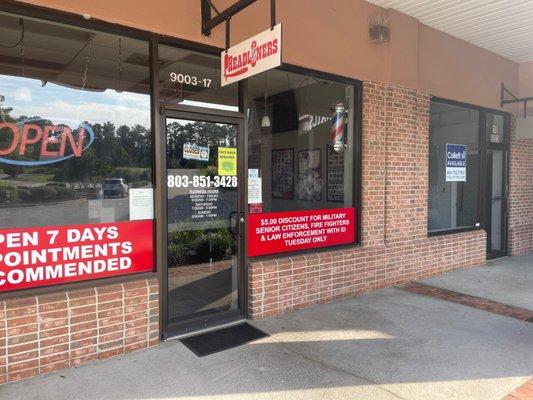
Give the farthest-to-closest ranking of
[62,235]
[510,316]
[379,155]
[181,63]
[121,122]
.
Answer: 1. [379,155]
2. [510,316]
3. [181,63]
4. [121,122]
5. [62,235]

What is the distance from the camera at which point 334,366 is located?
3.74m

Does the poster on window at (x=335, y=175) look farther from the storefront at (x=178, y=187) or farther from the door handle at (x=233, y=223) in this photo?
the door handle at (x=233, y=223)

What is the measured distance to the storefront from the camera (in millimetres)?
3590

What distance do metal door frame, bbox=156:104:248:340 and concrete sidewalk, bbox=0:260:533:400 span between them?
26 cm

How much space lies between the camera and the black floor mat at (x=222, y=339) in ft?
13.4

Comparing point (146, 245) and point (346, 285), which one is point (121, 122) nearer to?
point (146, 245)

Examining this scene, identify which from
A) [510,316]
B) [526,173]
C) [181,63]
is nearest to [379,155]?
[510,316]

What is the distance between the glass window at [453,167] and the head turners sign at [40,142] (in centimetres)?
538

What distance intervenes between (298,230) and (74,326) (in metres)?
2.72

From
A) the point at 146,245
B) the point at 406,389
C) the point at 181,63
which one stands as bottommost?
the point at 406,389

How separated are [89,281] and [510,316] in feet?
15.3

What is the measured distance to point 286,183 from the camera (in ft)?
18.5

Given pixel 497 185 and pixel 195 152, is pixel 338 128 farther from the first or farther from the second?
pixel 497 185

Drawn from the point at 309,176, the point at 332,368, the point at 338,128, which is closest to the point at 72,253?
the point at 332,368
